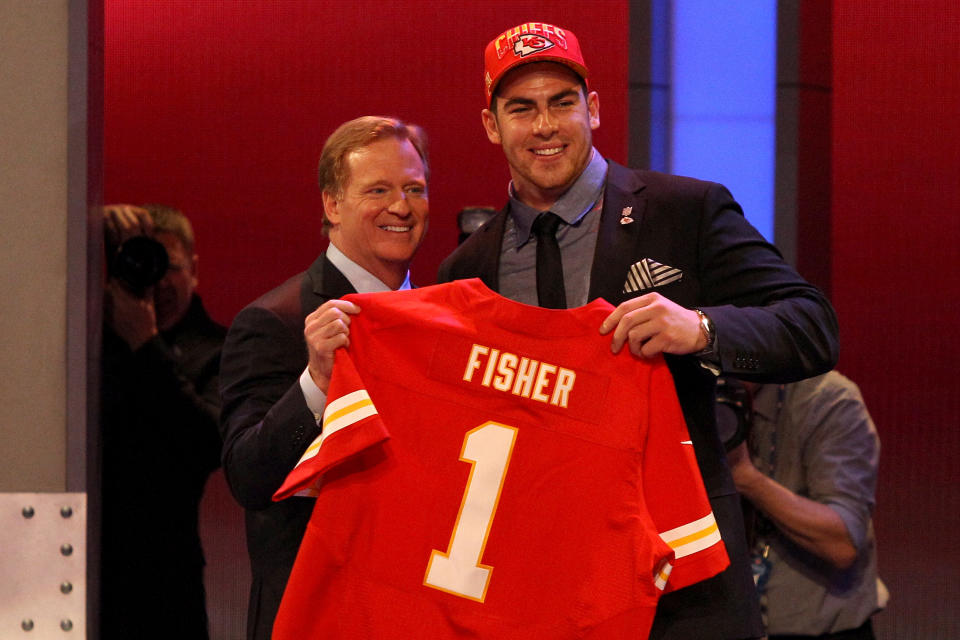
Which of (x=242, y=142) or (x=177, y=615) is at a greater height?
(x=242, y=142)

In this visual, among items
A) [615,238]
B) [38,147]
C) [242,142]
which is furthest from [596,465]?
[242,142]

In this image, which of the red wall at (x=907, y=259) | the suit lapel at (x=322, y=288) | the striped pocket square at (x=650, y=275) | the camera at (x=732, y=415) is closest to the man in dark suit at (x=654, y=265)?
the striped pocket square at (x=650, y=275)

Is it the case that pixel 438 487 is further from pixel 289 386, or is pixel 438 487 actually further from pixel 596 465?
pixel 289 386

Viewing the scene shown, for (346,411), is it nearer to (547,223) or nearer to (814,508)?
(547,223)

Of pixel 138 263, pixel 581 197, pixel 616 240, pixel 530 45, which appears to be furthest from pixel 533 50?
pixel 138 263

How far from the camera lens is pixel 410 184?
2070 millimetres

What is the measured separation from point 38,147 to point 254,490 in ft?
2.51

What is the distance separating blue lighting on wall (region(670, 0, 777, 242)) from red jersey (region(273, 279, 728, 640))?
3.55ft

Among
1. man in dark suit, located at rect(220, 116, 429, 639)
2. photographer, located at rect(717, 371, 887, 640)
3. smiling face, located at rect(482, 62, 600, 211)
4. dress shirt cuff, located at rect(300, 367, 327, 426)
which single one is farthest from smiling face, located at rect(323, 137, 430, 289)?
photographer, located at rect(717, 371, 887, 640)

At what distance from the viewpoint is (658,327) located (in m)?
1.60

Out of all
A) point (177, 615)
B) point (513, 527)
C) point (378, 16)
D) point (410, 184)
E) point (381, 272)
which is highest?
point (378, 16)

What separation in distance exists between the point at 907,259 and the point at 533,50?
119 centimetres

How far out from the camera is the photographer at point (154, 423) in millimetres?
2516

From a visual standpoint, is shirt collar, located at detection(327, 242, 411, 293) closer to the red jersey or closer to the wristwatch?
the red jersey
